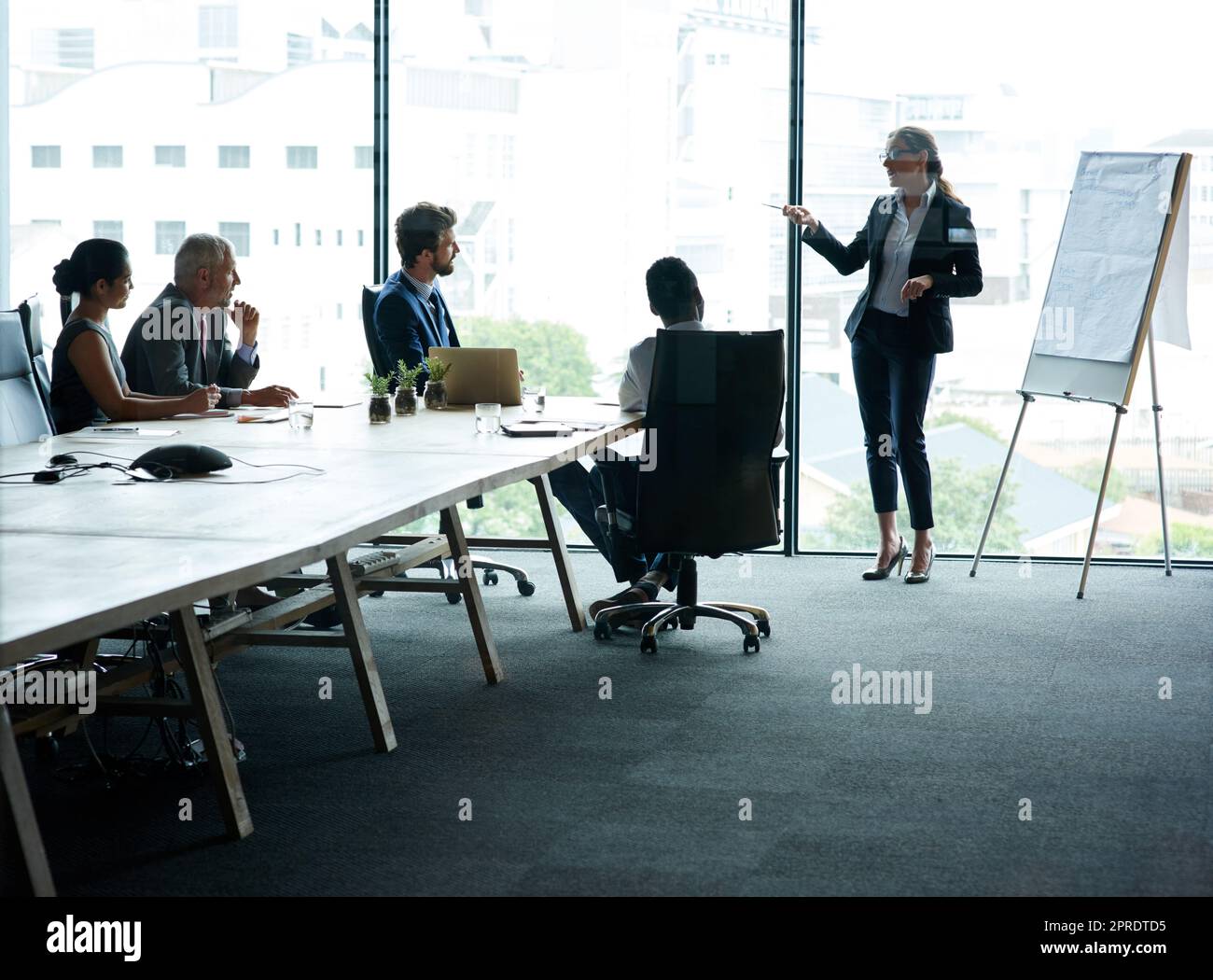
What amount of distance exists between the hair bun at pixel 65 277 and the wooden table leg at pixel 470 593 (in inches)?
52.0

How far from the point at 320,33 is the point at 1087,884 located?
197 inches

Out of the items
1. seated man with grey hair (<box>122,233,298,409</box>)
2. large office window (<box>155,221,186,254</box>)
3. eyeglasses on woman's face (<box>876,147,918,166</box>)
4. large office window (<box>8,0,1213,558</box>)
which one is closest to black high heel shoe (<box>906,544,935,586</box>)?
large office window (<box>8,0,1213,558</box>)

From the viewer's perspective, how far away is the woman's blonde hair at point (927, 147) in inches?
201

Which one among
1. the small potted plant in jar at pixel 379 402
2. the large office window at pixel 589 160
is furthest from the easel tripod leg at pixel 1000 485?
the small potted plant in jar at pixel 379 402

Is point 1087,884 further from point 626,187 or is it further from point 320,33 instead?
point 320,33

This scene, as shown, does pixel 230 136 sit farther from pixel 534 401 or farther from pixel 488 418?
pixel 488 418

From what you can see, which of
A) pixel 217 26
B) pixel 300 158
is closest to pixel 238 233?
pixel 300 158

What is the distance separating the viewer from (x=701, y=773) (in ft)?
10.1

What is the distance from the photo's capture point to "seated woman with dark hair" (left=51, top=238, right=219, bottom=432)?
4.00 metres

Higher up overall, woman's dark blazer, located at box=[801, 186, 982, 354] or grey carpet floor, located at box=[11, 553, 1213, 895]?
woman's dark blazer, located at box=[801, 186, 982, 354]

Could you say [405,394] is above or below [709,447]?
above

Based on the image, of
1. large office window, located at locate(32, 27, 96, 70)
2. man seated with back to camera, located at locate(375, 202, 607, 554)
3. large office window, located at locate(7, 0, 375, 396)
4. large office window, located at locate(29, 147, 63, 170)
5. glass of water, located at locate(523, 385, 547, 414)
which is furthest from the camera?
large office window, located at locate(29, 147, 63, 170)

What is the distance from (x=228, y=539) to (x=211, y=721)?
0.46 m

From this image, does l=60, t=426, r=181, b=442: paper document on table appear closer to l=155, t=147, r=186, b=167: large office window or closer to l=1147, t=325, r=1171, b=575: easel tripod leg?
l=155, t=147, r=186, b=167: large office window
